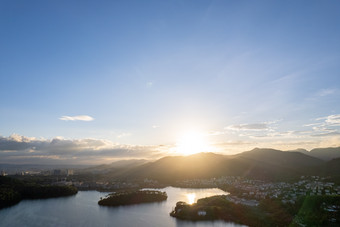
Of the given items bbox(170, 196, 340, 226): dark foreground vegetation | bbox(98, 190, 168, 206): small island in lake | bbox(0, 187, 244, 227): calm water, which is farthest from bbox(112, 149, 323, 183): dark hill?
bbox(170, 196, 340, 226): dark foreground vegetation

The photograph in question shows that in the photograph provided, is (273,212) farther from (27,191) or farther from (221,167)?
(221,167)

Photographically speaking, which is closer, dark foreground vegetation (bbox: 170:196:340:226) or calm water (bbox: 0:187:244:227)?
dark foreground vegetation (bbox: 170:196:340:226)

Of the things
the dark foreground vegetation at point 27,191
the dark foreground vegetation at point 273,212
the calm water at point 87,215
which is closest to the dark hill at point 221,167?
the dark foreground vegetation at point 27,191

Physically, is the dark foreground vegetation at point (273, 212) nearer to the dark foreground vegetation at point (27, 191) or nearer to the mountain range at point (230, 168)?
the dark foreground vegetation at point (27, 191)

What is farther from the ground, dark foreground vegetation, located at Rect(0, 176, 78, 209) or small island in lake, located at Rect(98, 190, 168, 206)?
dark foreground vegetation, located at Rect(0, 176, 78, 209)

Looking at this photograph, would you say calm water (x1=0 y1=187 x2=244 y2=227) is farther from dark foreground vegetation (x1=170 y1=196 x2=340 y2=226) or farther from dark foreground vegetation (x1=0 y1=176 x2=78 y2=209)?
dark foreground vegetation (x1=0 y1=176 x2=78 y2=209)

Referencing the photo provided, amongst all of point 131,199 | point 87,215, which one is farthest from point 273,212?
point 87,215

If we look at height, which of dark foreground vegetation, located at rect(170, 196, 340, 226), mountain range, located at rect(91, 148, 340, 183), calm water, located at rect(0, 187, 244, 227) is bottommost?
calm water, located at rect(0, 187, 244, 227)
